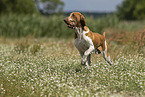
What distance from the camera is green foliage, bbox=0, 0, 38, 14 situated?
2654 centimetres

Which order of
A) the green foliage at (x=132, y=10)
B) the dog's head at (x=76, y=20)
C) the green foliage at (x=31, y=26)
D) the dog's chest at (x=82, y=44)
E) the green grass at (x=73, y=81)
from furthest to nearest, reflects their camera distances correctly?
→ the green foliage at (x=132, y=10), the green foliage at (x=31, y=26), the dog's chest at (x=82, y=44), the dog's head at (x=76, y=20), the green grass at (x=73, y=81)

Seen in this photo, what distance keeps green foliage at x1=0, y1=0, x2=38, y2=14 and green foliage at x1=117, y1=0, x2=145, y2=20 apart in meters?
23.8

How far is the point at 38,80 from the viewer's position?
22.0ft

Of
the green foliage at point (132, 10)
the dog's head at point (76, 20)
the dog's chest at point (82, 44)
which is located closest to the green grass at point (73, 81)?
the dog's chest at point (82, 44)

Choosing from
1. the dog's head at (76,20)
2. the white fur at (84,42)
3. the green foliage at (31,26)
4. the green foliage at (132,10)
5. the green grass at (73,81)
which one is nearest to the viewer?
the green grass at (73,81)

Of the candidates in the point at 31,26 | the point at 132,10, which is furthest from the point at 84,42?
the point at 132,10

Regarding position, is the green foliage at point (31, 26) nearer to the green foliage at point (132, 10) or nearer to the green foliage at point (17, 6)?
the green foliage at point (17, 6)

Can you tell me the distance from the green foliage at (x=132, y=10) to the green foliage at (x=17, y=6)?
23764mm

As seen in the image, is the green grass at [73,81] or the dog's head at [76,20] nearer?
the green grass at [73,81]

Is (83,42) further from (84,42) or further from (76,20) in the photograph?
(76,20)

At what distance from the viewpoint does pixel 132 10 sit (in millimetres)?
47688

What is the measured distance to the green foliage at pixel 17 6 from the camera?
26544 millimetres

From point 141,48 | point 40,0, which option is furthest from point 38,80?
point 40,0

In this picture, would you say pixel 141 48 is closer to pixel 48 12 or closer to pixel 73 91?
pixel 73 91
